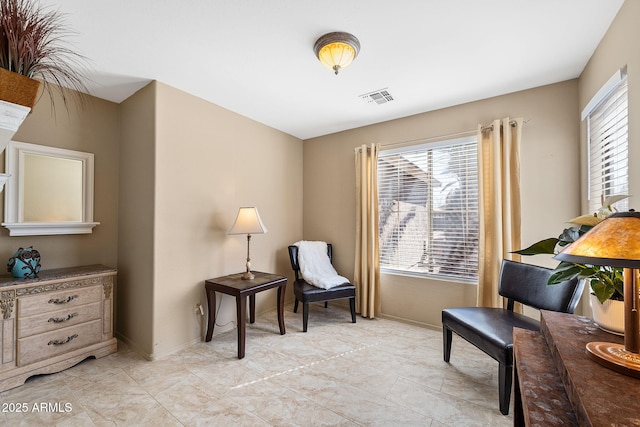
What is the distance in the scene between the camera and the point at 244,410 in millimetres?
1808

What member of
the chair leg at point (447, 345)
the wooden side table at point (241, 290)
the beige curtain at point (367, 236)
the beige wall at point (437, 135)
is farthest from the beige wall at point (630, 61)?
the wooden side table at point (241, 290)

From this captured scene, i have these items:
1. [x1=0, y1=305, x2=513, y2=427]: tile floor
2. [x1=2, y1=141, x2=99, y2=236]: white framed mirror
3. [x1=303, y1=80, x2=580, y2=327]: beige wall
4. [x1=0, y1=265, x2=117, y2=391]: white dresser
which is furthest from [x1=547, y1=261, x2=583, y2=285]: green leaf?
[x1=2, y1=141, x2=99, y2=236]: white framed mirror

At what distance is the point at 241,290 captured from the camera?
8.30 feet

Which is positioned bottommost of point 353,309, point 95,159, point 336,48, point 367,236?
point 353,309

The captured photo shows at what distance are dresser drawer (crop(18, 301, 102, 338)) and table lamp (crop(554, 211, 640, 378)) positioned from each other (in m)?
3.31

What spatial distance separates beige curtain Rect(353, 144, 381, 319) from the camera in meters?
3.49

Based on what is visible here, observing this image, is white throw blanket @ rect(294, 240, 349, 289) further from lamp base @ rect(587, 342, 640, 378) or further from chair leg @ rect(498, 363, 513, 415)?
lamp base @ rect(587, 342, 640, 378)

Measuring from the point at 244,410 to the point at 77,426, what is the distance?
0.98 m

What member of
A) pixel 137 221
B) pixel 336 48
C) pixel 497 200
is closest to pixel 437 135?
pixel 497 200

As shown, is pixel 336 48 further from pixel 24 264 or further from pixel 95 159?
pixel 24 264

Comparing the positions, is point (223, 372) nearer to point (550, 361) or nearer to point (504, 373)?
point (504, 373)

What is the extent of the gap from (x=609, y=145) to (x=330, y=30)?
6.93 ft

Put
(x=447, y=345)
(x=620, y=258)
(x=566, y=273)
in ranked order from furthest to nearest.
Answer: (x=447, y=345) → (x=566, y=273) → (x=620, y=258)

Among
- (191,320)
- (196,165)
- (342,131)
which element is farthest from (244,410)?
(342,131)
